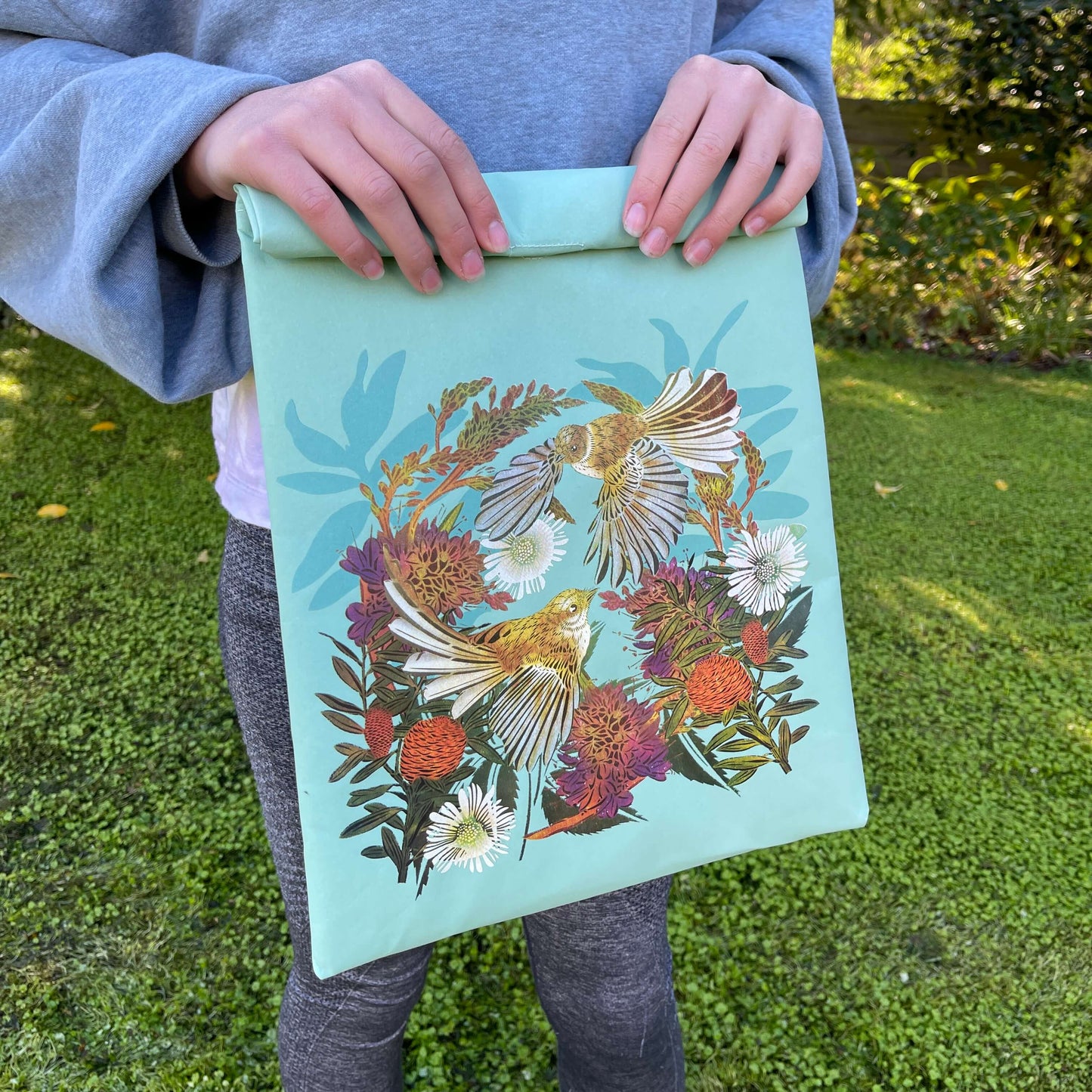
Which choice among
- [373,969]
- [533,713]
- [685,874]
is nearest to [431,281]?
[533,713]

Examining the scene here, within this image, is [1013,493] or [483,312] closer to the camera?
[483,312]

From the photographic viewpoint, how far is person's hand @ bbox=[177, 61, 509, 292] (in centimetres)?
60

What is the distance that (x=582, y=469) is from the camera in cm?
76

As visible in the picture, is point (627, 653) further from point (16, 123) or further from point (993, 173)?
point (993, 173)

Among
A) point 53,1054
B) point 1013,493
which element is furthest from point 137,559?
point 1013,493

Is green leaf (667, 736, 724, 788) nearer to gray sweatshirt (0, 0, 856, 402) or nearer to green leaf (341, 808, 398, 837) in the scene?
green leaf (341, 808, 398, 837)

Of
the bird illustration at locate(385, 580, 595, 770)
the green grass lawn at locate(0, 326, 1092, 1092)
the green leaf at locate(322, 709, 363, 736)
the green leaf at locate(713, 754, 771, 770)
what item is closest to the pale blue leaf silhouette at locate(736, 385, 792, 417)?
the bird illustration at locate(385, 580, 595, 770)

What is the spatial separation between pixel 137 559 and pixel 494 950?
1797 mm

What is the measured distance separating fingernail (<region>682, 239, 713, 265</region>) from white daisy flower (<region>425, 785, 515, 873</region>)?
47 cm

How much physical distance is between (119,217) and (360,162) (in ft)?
0.65

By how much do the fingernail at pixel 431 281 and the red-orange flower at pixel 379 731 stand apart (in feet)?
1.06

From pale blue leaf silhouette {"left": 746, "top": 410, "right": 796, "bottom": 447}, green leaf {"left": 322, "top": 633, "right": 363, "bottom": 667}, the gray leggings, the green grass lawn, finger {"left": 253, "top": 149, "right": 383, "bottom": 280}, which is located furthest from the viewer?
the green grass lawn

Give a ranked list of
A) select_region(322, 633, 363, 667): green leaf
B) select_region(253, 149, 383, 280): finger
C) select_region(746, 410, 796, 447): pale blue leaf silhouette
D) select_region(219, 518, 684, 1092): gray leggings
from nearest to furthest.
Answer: select_region(253, 149, 383, 280): finger < select_region(322, 633, 363, 667): green leaf < select_region(746, 410, 796, 447): pale blue leaf silhouette < select_region(219, 518, 684, 1092): gray leggings

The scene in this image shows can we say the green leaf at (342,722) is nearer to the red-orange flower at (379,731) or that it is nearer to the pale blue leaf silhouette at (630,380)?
the red-orange flower at (379,731)
